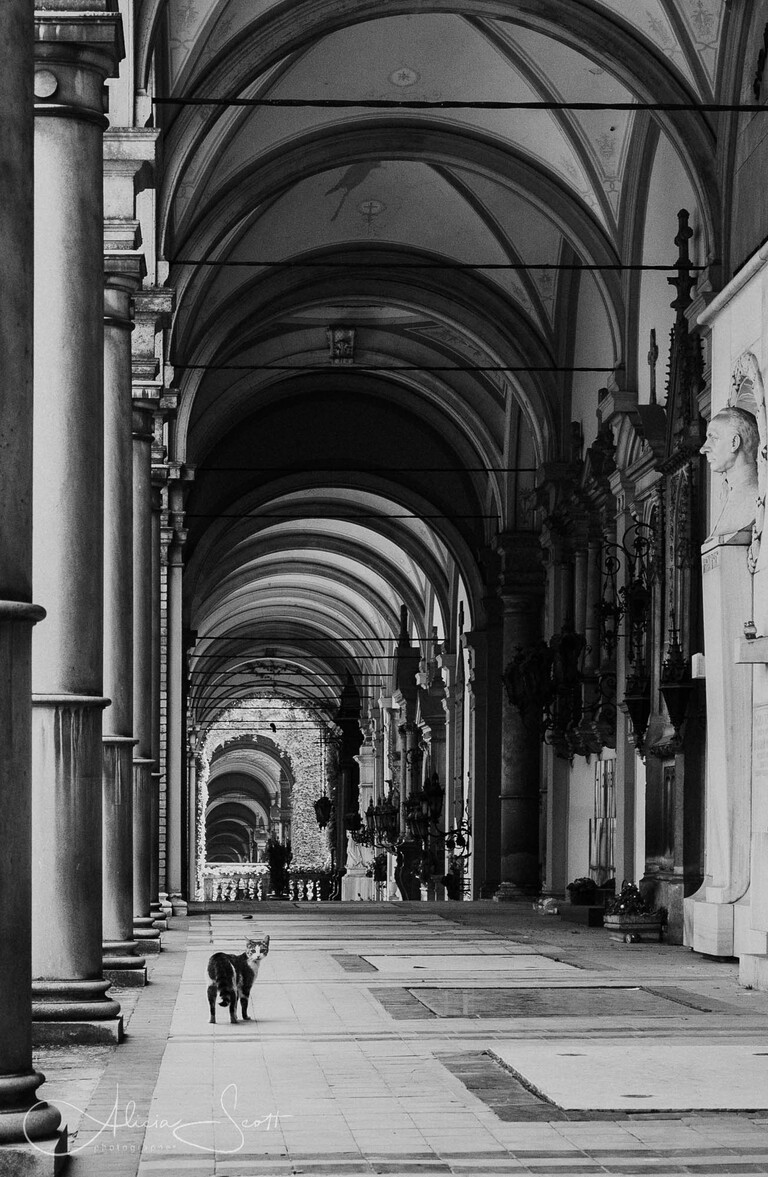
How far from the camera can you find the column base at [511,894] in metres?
28.2

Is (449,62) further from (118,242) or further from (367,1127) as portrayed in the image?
(367,1127)

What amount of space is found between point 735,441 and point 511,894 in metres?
14.3

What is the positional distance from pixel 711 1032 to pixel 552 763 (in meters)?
16.1

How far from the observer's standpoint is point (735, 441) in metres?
15.2

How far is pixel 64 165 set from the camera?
9.28 metres

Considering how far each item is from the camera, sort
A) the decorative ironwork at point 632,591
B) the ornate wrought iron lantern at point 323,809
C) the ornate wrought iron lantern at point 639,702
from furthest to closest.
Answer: the ornate wrought iron lantern at point 323,809 < the decorative ironwork at point 632,591 < the ornate wrought iron lantern at point 639,702

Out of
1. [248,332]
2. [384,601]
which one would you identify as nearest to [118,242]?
[248,332]

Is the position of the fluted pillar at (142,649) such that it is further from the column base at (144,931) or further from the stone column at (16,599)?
the stone column at (16,599)

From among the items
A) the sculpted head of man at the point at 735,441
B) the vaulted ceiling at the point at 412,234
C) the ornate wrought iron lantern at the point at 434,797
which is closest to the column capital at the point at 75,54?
the vaulted ceiling at the point at 412,234

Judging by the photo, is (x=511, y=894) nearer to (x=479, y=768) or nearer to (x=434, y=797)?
(x=479, y=768)

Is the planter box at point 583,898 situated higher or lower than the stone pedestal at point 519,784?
lower

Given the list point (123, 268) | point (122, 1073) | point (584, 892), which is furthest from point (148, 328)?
point (584, 892)

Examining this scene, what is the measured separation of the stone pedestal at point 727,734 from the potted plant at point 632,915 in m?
2.68
